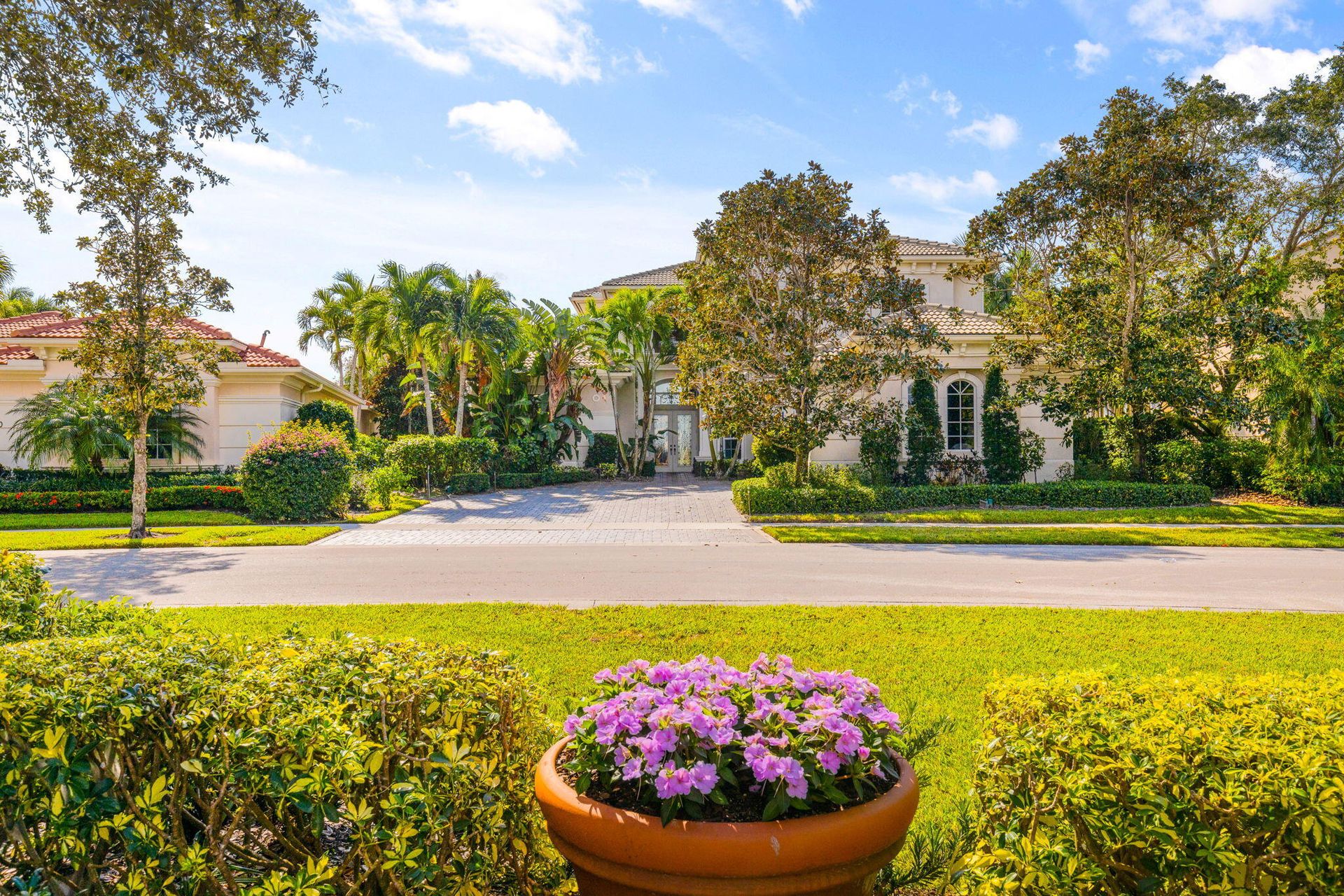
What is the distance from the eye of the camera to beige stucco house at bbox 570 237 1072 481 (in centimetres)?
2262

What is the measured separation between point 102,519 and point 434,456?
8.53 meters

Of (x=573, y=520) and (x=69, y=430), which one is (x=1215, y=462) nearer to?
(x=573, y=520)

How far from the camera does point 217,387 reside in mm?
21922

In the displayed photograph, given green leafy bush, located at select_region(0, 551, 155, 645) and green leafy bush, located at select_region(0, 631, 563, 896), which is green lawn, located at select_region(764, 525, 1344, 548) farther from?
green leafy bush, located at select_region(0, 631, 563, 896)

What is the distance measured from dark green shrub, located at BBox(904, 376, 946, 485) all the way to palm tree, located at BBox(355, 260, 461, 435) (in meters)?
14.9

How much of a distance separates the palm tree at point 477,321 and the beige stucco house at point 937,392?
4.61 metres

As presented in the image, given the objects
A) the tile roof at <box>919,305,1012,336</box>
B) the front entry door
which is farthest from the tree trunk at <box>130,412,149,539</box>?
the front entry door

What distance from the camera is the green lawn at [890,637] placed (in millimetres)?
5758

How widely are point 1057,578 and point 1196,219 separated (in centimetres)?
1316

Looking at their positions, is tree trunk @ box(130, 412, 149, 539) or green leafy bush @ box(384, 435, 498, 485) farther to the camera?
green leafy bush @ box(384, 435, 498, 485)

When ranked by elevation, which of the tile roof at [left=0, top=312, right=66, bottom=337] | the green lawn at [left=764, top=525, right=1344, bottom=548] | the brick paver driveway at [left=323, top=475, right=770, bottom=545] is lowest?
the green lawn at [left=764, top=525, right=1344, bottom=548]

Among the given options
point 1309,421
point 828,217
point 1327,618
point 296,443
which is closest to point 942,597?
point 1327,618

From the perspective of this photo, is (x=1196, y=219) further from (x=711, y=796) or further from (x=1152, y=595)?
(x=711, y=796)

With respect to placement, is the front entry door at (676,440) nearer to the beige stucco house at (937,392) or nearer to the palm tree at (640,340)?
the beige stucco house at (937,392)
